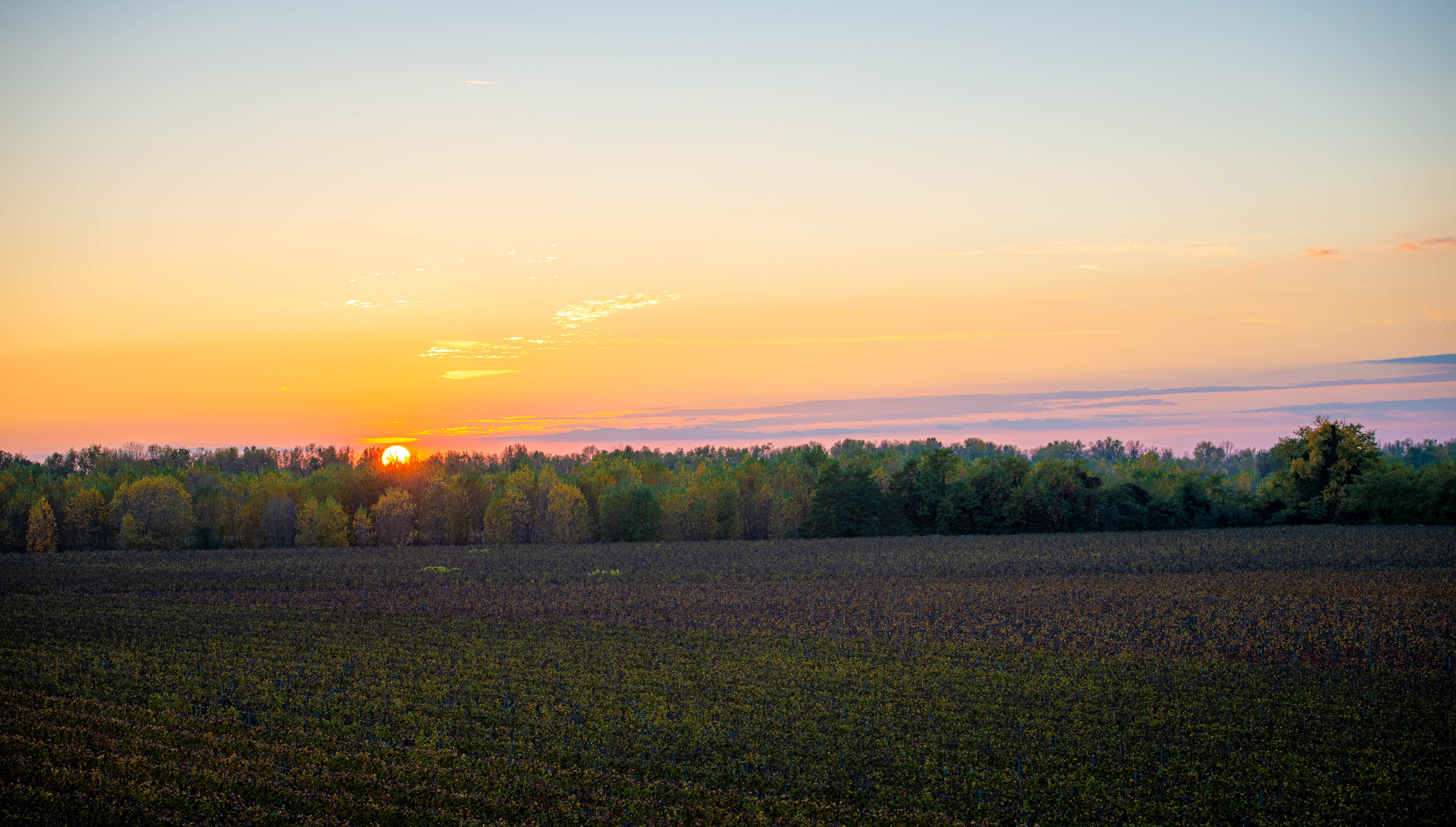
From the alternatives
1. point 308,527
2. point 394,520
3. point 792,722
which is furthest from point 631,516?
point 792,722

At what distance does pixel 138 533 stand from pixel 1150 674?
9206cm

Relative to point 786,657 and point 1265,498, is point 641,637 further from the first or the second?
point 1265,498

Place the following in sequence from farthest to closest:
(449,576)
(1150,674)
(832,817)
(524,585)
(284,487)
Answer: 1. (284,487)
2. (449,576)
3. (524,585)
4. (1150,674)
5. (832,817)

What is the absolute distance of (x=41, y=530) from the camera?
275 feet

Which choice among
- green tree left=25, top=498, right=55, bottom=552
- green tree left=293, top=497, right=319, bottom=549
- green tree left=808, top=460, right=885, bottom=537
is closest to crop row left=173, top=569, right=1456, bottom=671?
green tree left=808, top=460, right=885, bottom=537

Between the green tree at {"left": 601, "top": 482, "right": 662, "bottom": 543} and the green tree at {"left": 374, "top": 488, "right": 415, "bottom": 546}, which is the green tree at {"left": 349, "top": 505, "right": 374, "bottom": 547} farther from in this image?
the green tree at {"left": 601, "top": 482, "right": 662, "bottom": 543}

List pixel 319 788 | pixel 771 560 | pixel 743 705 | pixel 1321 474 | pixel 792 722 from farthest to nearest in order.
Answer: pixel 1321 474 → pixel 771 560 → pixel 743 705 → pixel 792 722 → pixel 319 788

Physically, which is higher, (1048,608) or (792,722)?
(792,722)

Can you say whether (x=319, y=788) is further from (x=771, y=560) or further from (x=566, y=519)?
(x=566, y=519)

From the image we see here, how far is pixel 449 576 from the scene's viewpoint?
2073 inches

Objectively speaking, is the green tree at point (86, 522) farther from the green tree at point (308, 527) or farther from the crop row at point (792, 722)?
the crop row at point (792, 722)

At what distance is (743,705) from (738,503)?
7330 centimetres

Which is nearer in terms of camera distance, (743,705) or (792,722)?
(792,722)

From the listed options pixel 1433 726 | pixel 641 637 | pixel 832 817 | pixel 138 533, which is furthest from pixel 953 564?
pixel 138 533
